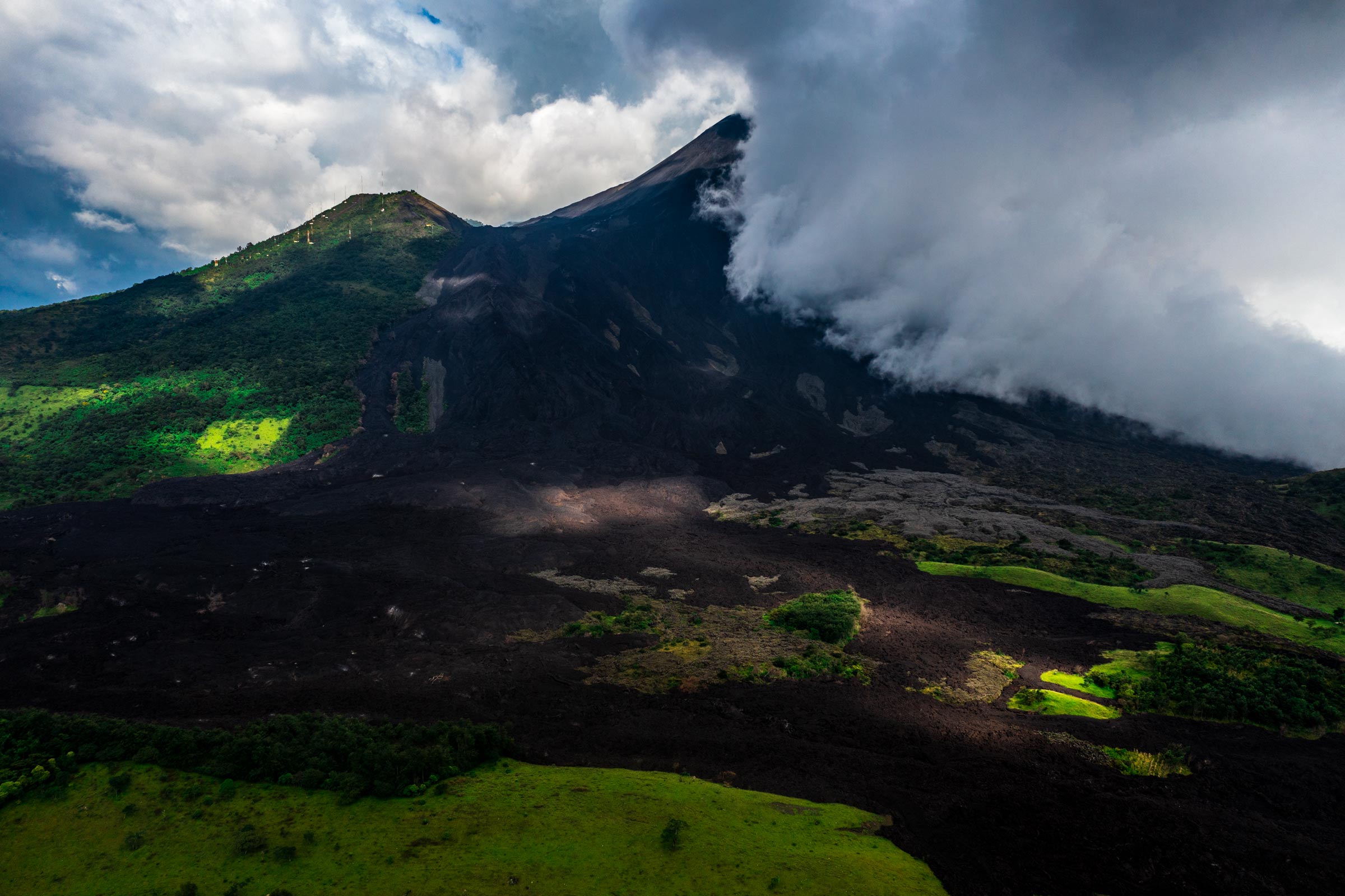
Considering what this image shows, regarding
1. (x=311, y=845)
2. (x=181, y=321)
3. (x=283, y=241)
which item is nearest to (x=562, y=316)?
(x=181, y=321)

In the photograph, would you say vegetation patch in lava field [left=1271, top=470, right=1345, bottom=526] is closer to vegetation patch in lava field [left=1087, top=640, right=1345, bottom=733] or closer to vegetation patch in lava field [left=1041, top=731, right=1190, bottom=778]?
vegetation patch in lava field [left=1087, top=640, right=1345, bottom=733]

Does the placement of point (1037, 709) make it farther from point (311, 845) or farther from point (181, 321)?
point (181, 321)

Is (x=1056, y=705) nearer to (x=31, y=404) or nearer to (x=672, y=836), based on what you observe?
(x=672, y=836)

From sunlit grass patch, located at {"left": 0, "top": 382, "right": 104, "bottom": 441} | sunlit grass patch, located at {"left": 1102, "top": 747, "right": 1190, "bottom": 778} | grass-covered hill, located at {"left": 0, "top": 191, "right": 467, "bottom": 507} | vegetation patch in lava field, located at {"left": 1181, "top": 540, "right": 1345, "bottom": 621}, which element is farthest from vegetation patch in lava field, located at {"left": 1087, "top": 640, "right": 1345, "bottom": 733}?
sunlit grass patch, located at {"left": 0, "top": 382, "right": 104, "bottom": 441}

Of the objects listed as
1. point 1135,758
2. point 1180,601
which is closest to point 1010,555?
point 1180,601

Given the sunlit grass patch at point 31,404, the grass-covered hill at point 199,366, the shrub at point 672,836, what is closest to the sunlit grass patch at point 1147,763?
the shrub at point 672,836

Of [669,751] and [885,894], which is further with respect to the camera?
[669,751]
